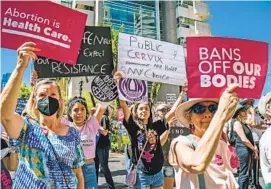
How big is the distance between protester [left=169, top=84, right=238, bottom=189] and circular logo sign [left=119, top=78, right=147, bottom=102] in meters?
2.41

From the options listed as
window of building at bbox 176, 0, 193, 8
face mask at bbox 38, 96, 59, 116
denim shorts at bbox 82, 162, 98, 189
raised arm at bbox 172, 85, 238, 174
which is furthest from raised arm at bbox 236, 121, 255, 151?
window of building at bbox 176, 0, 193, 8

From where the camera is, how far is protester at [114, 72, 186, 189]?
15.4 feet

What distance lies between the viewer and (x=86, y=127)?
4902mm

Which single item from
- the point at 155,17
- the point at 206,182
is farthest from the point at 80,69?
the point at 155,17

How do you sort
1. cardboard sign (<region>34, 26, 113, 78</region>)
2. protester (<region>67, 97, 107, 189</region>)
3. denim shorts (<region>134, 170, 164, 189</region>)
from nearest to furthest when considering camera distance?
cardboard sign (<region>34, 26, 113, 78</region>), protester (<region>67, 97, 107, 189</region>), denim shorts (<region>134, 170, 164, 189</region>)

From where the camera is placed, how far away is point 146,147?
481 centimetres

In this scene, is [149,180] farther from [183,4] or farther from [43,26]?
[183,4]

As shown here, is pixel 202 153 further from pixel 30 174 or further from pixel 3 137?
pixel 3 137

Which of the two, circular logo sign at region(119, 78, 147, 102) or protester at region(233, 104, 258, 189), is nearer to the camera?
circular logo sign at region(119, 78, 147, 102)

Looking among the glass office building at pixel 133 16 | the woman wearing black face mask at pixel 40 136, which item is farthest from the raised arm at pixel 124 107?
the glass office building at pixel 133 16

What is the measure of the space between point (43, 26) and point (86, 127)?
208 cm

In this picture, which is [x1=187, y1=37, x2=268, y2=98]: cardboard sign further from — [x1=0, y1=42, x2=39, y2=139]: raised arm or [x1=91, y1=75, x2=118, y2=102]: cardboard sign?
[x1=91, y1=75, x2=118, y2=102]: cardboard sign

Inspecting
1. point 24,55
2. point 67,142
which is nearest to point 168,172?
point 67,142

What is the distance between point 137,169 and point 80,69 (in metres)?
1.44
